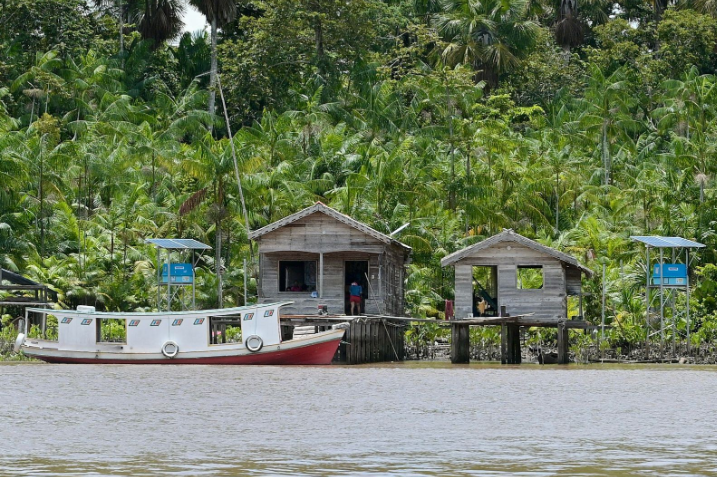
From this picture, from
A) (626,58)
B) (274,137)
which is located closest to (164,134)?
(274,137)

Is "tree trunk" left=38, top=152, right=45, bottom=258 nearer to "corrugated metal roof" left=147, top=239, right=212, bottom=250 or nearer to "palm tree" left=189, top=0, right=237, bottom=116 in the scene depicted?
"corrugated metal roof" left=147, top=239, right=212, bottom=250

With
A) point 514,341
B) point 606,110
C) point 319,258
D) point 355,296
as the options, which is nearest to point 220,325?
point 319,258

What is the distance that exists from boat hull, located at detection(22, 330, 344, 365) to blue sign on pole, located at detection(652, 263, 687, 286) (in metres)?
10.1

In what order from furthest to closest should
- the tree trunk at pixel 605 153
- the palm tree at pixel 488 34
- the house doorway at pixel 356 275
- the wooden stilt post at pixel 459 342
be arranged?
the palm tree at pixel 488 34 → the tree trunk at pixel 605 153 → the house doorway at pixel 356 275 → the wooden stilt post at pixel 459 342

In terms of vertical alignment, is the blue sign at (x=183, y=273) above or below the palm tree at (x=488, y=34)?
below

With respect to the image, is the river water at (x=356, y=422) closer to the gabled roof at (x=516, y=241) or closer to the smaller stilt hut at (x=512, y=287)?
Answer: the smaller stilt hut at (x=512, y=287)

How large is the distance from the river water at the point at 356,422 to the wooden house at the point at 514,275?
14.0ft

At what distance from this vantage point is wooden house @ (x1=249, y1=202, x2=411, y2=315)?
41.4m

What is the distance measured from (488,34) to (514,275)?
1152 inches

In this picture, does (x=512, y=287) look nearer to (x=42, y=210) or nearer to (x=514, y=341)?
(x=514, y=341)

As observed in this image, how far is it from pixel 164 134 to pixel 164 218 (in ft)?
29.9

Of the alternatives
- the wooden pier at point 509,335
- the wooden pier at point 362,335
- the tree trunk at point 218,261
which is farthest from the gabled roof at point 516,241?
the tree trunk at point 218,261

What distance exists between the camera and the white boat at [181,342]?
3788 centimetres


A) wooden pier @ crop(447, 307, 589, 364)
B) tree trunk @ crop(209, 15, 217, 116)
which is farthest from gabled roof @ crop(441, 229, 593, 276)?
tree trunk @ crop(209, 15, 217, 116)
